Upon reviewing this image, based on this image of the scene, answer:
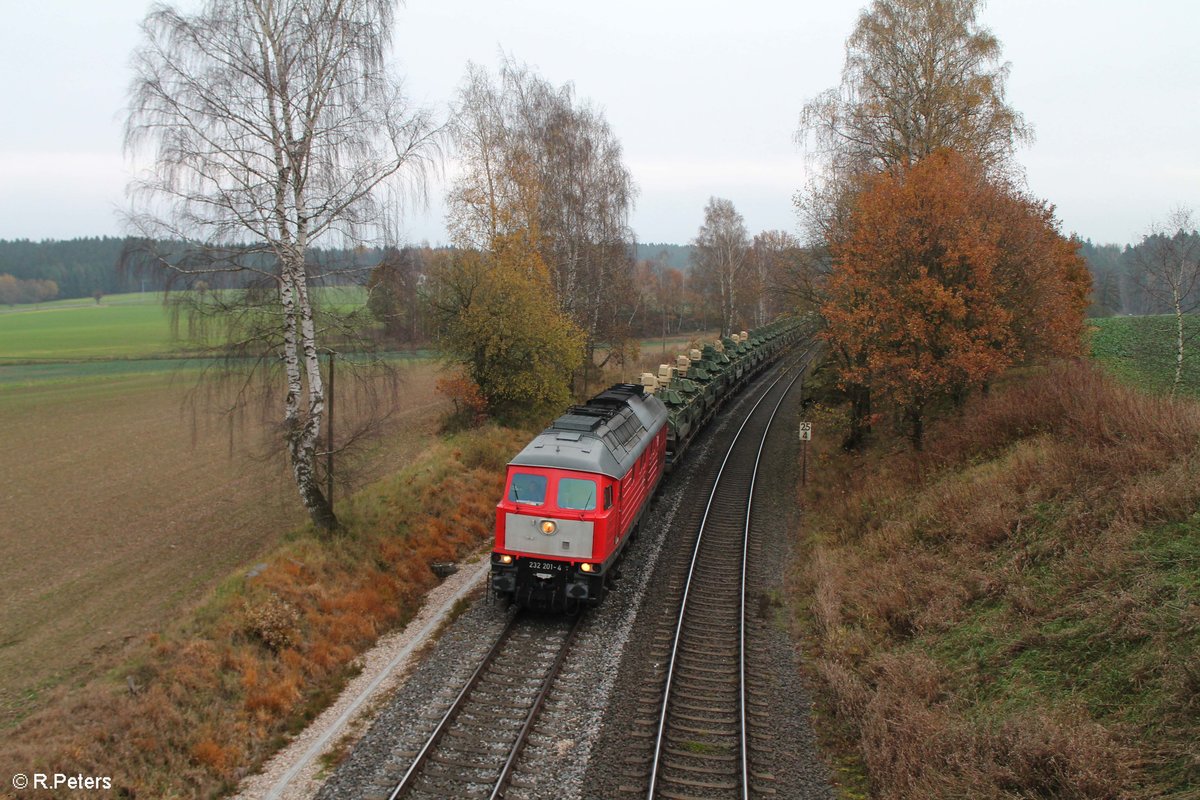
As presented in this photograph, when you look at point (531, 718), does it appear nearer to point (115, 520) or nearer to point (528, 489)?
point (528, 489)

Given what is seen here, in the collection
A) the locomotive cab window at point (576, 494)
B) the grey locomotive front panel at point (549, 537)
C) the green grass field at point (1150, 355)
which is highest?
the green grass field at point (1150, 355)

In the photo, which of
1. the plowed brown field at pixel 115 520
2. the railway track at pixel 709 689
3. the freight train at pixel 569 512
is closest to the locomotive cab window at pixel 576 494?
the freight train at pixel 569 512

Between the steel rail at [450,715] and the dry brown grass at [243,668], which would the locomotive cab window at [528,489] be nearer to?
the steel rail at [450,715]

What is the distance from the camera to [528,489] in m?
11.7

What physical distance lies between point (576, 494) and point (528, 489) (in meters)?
0.83

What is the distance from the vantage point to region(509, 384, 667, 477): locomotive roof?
11.8 meters

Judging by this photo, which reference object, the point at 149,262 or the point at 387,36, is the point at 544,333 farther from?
the point at 149,262

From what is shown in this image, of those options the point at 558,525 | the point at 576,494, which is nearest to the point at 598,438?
the point at 576,494

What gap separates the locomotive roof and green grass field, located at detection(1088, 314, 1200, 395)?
11421 mm

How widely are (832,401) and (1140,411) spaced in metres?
14.6

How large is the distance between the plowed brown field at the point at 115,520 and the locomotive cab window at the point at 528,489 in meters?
4.68

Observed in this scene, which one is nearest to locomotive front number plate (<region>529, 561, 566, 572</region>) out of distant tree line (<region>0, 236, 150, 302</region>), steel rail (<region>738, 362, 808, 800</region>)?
steel rail (<region>738, 362, 808, 800</region>)

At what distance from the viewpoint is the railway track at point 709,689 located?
798 cm

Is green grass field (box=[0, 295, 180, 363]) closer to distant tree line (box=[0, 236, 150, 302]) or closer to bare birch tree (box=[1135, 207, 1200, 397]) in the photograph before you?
distant tree line (box=[0, 236, 150, 302])
